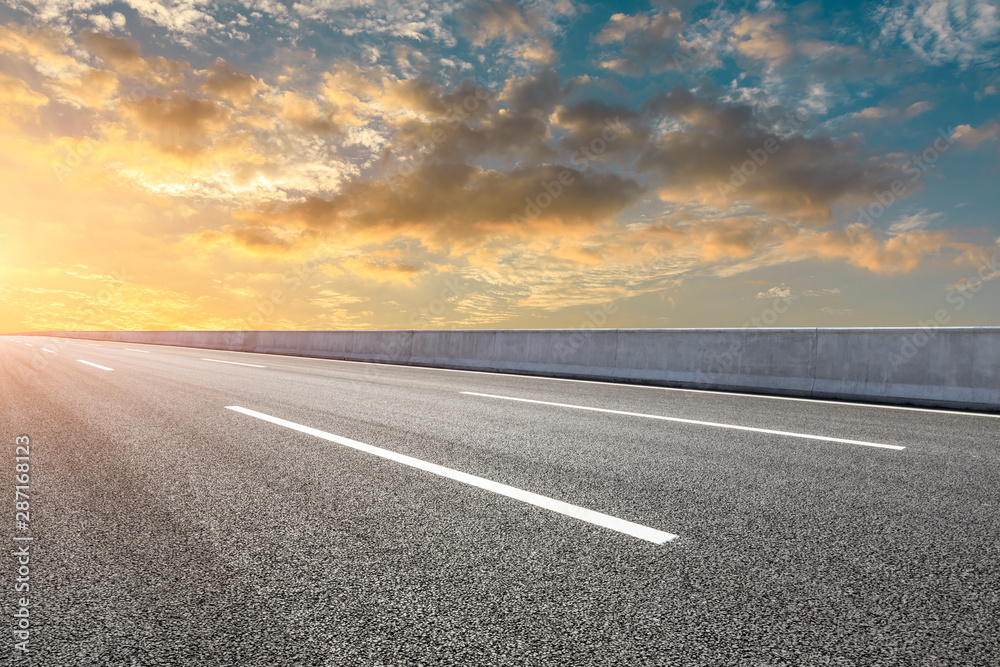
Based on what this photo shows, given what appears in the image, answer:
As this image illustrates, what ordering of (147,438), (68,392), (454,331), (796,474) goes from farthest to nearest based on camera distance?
(454,331), (68,392), (147,438), (796,474)

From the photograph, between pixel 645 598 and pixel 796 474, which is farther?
pixel 796 474

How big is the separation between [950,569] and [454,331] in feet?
49.6

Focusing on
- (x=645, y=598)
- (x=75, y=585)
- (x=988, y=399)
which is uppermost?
(x=988, y=399)

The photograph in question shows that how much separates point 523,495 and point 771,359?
819 cm

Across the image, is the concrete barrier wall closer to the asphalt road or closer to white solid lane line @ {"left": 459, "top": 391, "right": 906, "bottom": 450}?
the asphalt road

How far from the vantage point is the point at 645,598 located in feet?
7.60

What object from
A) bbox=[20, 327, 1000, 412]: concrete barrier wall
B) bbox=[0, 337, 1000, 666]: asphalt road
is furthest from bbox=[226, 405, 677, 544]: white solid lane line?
bbox=[20, 327, 1000, 412]: concrete barrier wall

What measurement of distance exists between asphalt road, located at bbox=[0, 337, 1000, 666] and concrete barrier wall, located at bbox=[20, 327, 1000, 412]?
2926 mm

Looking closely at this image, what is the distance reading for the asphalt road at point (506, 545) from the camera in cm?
204

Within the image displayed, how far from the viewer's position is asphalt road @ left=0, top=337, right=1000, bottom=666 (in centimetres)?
204

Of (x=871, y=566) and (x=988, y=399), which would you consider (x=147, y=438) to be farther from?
(x=988, y=399)

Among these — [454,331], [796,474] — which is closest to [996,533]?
[796,474]
